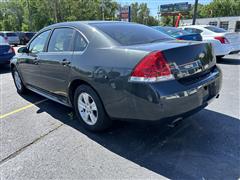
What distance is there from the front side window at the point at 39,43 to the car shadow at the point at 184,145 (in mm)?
1507

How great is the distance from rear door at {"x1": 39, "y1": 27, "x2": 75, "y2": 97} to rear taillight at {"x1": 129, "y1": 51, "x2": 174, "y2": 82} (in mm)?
1345

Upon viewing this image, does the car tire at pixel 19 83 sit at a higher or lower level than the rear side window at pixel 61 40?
lower

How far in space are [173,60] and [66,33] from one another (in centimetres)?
196

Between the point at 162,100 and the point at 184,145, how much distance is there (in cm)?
87

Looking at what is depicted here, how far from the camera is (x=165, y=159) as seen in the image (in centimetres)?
268

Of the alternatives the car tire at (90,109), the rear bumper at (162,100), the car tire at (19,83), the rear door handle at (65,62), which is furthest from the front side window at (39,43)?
the rear bumper at (162,100)

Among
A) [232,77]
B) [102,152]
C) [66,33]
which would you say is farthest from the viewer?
[232,77]

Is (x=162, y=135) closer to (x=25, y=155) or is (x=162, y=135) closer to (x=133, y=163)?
(x=133, y=163)

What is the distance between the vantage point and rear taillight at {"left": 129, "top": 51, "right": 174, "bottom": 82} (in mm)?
2457

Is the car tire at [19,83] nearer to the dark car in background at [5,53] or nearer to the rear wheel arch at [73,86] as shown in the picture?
the rear wheel arch at [73,86]

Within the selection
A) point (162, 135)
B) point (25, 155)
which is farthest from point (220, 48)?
point (25, 155)

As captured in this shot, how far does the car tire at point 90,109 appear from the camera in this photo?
311cm

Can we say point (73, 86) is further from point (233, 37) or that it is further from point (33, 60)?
point (233, 37)

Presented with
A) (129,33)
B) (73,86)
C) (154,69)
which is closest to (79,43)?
(73,86)
